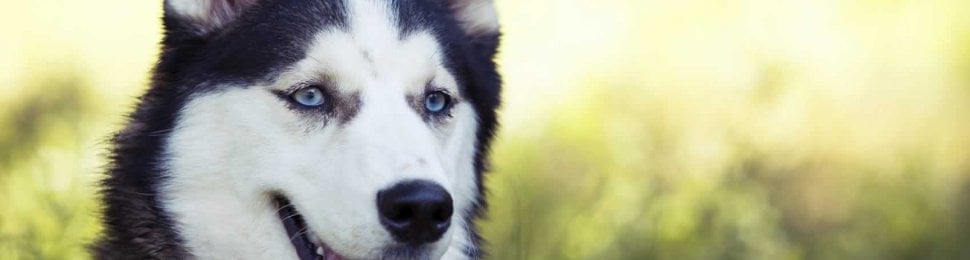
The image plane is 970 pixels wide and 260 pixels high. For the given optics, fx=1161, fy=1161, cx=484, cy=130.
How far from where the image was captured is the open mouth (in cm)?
274

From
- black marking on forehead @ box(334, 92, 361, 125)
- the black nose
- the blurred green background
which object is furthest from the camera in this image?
the blurred green background

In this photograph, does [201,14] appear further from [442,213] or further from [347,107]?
[442,213]

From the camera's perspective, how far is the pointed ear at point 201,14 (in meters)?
2.88

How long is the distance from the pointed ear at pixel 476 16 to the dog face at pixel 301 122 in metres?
0.27

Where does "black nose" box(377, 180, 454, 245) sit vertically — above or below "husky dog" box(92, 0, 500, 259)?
below

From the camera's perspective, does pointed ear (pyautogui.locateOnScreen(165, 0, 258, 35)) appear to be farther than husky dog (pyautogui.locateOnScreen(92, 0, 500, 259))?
Yes

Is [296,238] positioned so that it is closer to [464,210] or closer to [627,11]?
[464,210]

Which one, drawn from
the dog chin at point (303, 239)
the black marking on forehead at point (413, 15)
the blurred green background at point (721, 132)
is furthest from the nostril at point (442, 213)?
the blurred green background at point (721, 132)

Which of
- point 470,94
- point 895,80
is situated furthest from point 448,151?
point 895,80

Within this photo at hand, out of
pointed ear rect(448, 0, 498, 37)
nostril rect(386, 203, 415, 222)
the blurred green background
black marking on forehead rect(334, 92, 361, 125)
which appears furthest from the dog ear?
nostril rect(386, 203, 415, 222)

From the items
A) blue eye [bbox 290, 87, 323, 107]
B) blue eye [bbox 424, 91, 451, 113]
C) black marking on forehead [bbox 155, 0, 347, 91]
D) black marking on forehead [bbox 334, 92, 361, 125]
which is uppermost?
black marking on forehead [bbox 155, 0, 347, 91]

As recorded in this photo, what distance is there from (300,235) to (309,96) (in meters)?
0.33

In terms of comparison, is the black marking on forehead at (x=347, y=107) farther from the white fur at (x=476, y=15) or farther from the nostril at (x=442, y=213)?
the white fur at (x=476, y=15)

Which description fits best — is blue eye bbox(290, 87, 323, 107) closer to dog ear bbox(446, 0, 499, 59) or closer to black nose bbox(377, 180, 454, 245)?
black nose bbox(377, 180, 454, 245)
